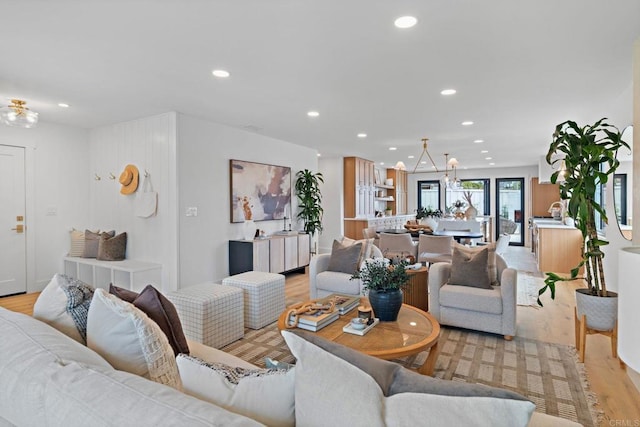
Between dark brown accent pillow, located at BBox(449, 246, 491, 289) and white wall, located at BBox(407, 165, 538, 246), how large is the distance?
866cm

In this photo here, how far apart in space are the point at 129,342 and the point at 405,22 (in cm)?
241

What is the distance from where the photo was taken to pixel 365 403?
0.79 metres

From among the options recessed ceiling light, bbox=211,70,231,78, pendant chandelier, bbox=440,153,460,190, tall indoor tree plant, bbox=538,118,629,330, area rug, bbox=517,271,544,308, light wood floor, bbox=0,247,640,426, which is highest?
recessed ceiling light, bbox=211,70,231,78

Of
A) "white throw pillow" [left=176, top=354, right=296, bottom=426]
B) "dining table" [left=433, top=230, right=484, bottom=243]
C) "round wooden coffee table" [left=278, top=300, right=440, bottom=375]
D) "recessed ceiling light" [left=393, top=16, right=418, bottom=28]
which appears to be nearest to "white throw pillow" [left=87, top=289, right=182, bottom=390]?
"white throw pillow" [left=176, top=354, right=296, bottom=426]

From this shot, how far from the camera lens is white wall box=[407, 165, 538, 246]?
11047 millimetres

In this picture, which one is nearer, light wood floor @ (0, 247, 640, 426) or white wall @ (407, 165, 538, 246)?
light wood floor @ (0, 247, 640, 426)

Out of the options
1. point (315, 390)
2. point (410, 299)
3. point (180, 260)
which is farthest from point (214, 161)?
point (315, 390)

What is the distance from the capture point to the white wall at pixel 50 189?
5.10m

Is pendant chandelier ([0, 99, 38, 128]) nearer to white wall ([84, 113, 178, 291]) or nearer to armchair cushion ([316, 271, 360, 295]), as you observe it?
white wall ([84, 113, 178, 291])

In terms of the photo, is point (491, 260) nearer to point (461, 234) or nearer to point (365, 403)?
point (461, 234)

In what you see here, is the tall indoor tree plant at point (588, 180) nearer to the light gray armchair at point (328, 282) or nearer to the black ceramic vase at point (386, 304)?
the black ceramic vase at point (386, 304)

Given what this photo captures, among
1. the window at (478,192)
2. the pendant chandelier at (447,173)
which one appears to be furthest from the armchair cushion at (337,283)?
the window at (478,192)

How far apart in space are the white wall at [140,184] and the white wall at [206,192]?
0.14m

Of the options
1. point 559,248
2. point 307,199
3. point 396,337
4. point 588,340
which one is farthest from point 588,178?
point 307,199
